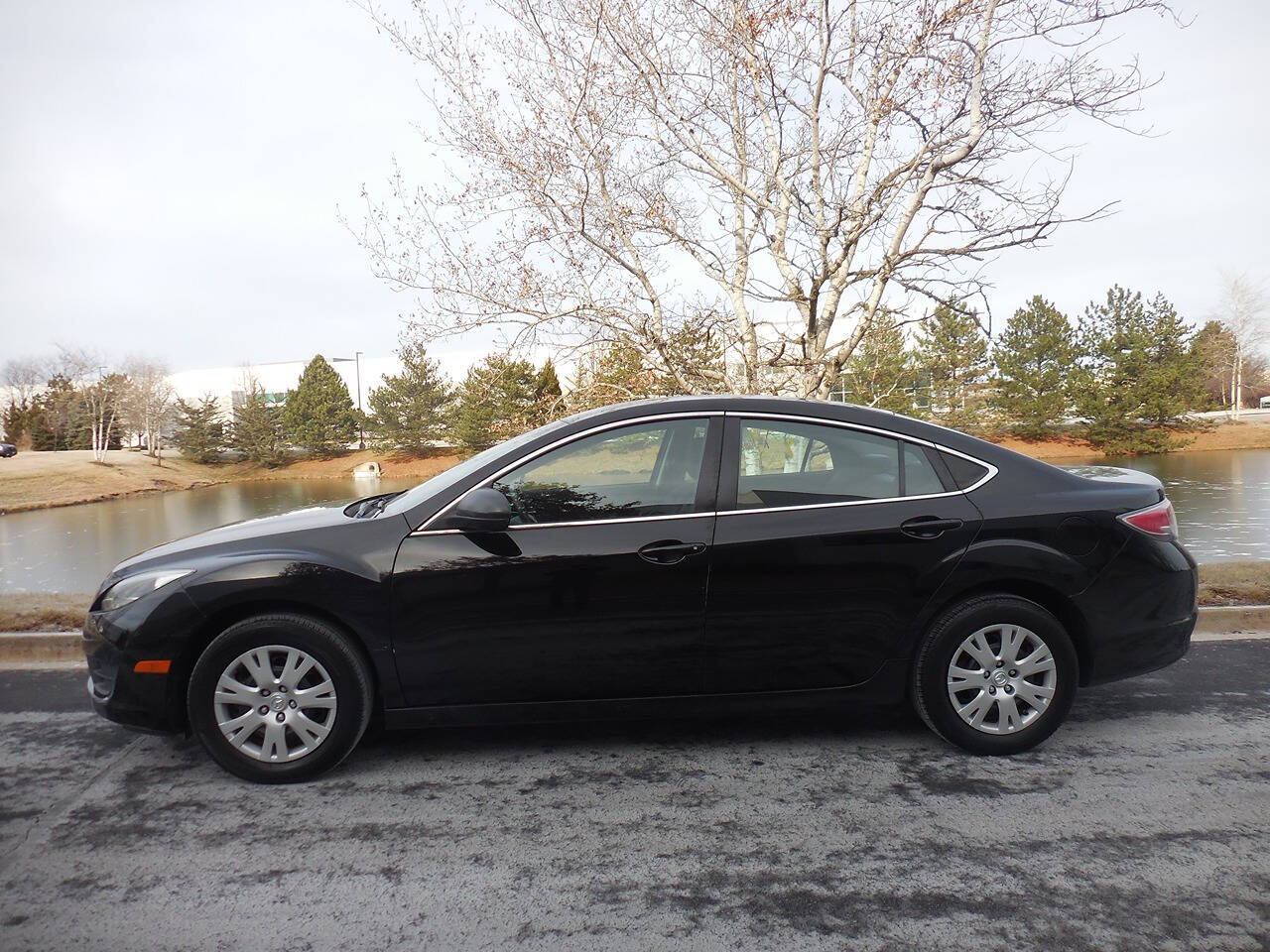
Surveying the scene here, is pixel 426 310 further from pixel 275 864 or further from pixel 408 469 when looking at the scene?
pixel 408 469

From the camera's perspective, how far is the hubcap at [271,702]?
3432 mm

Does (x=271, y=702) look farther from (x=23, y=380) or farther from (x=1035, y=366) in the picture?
(x=23, y=380)

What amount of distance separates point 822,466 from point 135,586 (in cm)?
294

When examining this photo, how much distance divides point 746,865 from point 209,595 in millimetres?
2316

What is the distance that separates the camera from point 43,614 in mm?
6121

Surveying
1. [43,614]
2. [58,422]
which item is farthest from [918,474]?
[58,422]

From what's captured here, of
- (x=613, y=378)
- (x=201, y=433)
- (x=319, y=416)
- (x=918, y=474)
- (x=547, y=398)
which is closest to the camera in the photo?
(x=918, y=474)

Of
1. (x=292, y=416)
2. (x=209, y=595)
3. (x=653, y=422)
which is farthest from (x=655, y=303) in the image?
(x=292, y=416)

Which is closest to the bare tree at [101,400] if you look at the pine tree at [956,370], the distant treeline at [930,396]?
the distant treeline at [930,396]

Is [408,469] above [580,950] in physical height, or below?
above

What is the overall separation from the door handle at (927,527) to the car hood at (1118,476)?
0.79 meters

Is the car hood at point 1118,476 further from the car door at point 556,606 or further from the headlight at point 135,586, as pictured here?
the headlight at point 135,586

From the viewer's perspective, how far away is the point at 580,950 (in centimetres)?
228

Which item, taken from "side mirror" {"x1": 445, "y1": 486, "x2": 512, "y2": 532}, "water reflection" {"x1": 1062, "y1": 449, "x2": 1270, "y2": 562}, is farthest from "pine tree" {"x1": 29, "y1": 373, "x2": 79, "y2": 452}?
"side mirror" {"x1": 445, "y1": 486, "x2": 512, "y2": 532}
